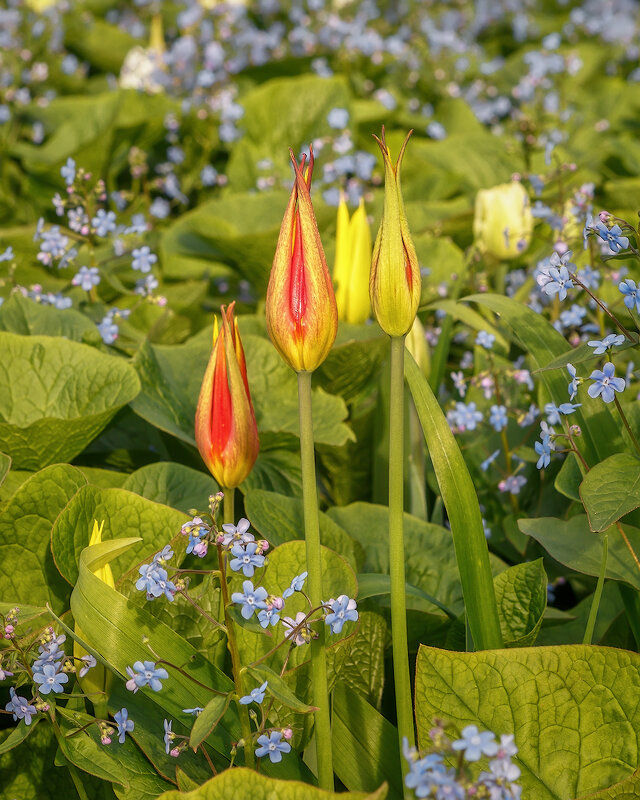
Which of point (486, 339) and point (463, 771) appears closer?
point (463, 771)

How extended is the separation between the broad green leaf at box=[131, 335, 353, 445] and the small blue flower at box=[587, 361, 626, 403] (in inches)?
16.1

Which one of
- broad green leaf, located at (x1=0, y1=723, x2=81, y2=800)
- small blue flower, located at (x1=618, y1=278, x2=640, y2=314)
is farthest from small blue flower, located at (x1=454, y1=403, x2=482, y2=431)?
broad green leaf, located at (x1=0, y1=723, x2=81, y2=800)

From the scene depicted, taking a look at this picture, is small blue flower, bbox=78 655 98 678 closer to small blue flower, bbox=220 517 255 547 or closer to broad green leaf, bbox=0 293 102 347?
small blue flower, bbox=220 517 255 547

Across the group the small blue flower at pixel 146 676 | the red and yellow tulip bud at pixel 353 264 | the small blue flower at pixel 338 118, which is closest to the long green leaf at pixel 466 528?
the small blue flower at pixel 146 676

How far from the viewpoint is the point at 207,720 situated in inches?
26.3

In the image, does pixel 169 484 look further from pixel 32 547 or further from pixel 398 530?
pixel 398 530

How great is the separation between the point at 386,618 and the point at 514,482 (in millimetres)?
236

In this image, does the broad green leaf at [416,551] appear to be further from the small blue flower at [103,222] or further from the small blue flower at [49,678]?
the small blue flower at [103,222]

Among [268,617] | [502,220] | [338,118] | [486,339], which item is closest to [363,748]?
[268,617]

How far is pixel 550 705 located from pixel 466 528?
0.51 ft

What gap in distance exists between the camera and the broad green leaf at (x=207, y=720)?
65cm

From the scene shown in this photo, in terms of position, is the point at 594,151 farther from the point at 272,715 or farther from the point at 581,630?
the point at 272,715

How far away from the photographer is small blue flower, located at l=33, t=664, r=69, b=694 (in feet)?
2.44

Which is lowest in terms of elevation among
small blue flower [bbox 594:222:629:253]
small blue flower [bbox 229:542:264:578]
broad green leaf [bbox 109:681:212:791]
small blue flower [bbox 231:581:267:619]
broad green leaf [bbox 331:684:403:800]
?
broad green leaf [bbox 331:684:403:800]
